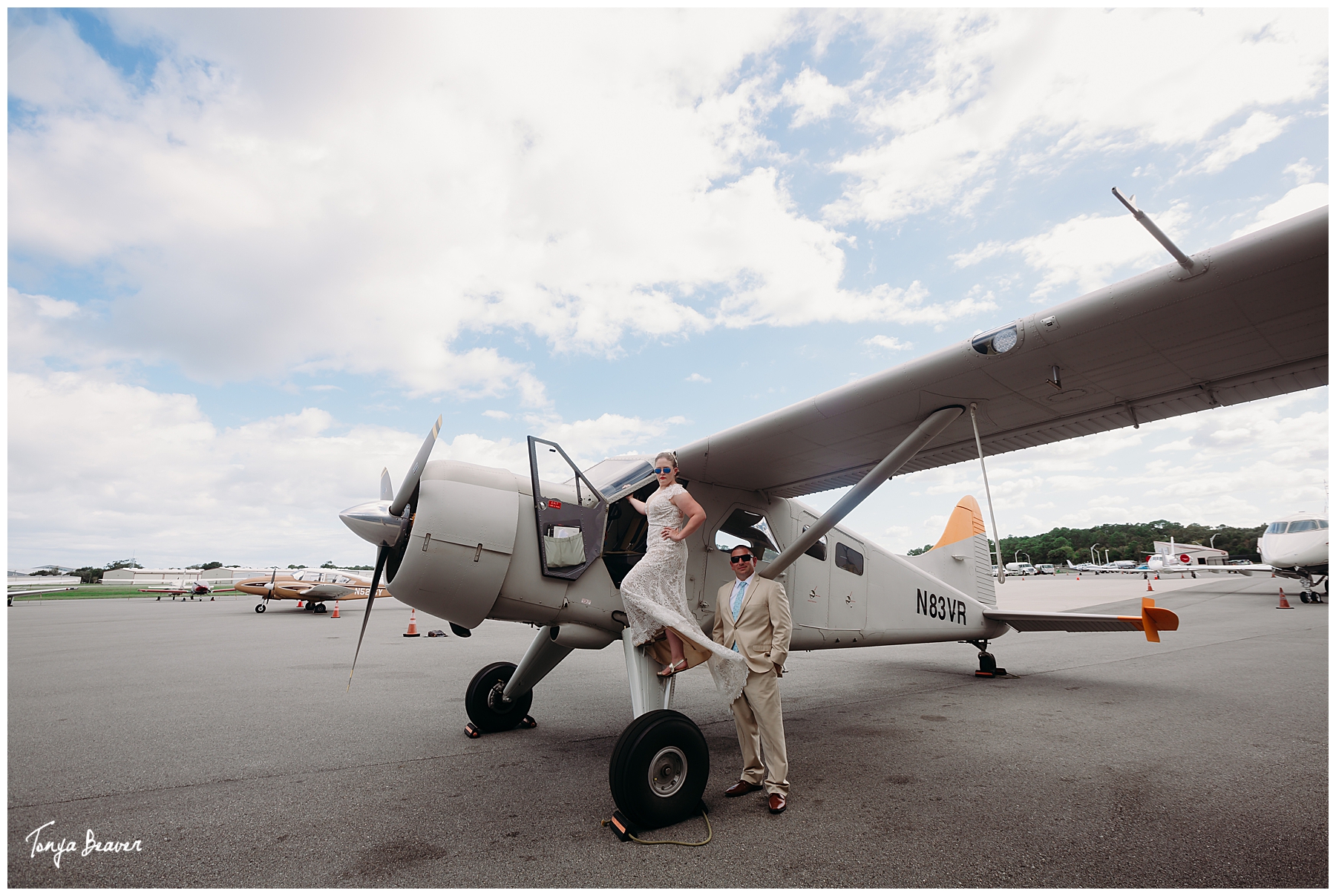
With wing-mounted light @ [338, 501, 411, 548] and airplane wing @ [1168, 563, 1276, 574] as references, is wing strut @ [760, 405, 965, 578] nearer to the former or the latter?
wing-mounted light @ [338, 501, 411, 548]

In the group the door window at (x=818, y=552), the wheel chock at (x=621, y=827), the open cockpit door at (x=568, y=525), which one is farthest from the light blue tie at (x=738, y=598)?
the door window at (x=818, y=552)

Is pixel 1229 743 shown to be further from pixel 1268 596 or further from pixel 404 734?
pixel 1268 596

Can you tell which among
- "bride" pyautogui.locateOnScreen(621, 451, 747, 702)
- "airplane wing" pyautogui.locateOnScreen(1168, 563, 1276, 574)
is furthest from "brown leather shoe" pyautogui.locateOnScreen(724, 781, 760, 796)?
"airplane wing" pyautogui.locateOnScreen(1168, 563, 1276, 574)

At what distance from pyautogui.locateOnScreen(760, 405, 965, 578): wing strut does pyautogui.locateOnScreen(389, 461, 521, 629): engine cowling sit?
190cm

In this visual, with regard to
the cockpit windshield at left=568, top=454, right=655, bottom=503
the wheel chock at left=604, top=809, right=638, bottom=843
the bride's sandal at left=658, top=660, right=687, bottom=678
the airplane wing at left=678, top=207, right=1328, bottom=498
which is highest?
the airplane wing at left=678, top=207, right=1328, bottom=498

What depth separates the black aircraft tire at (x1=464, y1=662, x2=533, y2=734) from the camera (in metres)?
5.54

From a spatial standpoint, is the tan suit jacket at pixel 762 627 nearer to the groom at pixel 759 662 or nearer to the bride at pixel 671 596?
the groom at pixel 759 662

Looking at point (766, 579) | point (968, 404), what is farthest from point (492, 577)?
point (968, 404)

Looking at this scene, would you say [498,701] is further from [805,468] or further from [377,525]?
[805,468]

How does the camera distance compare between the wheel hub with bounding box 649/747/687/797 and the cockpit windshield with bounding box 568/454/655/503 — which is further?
the cockpit windshield with bounding box 568/454/655/503

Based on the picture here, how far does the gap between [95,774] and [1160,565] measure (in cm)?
7620

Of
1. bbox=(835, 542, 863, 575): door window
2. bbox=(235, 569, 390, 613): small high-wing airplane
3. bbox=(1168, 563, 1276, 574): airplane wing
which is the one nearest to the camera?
bbox=(835, 542, 863, 575): door window

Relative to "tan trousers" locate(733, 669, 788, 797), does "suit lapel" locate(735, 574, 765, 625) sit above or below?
above

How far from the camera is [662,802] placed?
3404 millimetres
